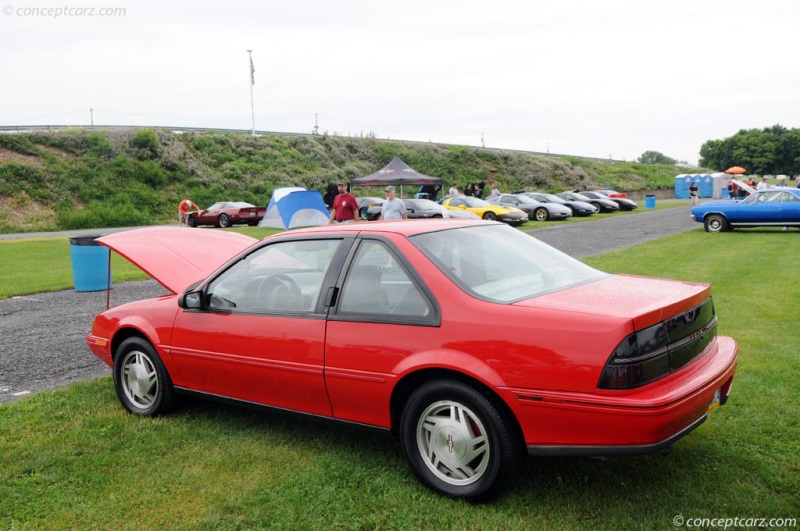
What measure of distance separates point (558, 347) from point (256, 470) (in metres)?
1.92

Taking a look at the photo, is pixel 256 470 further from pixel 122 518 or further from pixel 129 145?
pixel 129 145

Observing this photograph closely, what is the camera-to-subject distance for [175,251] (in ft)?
18.0

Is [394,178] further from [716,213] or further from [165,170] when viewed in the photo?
[165,170]

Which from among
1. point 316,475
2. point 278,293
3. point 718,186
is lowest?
point 316,475

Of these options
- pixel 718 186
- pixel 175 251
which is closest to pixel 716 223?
pixel 175 251

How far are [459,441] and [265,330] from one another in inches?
55.2

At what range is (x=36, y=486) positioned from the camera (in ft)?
11.9

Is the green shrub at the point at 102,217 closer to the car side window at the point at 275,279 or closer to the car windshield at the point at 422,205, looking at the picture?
the car windshield at the point at 422,205

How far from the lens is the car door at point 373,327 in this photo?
3381mm

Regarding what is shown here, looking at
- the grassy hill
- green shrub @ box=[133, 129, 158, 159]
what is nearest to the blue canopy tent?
the grassy hill

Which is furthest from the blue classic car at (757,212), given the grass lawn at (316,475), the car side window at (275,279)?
the car side window at (275,279)

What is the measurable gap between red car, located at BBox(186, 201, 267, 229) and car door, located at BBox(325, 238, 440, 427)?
26.6 m

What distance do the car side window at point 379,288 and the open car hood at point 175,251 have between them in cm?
173

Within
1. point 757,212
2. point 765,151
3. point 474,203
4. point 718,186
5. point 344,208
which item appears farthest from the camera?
point 765,151
